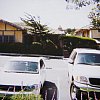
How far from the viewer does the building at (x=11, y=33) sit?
25292 millimetres

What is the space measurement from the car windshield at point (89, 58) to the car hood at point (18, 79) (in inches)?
65.8

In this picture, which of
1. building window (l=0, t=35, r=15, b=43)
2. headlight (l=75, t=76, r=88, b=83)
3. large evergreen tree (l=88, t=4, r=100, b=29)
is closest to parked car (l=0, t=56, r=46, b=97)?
headlight (l=75, t=76, r=88, b=83)

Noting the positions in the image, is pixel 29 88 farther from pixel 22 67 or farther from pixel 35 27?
pixel 35 27

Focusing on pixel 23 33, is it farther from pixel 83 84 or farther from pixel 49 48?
pixel 83 84

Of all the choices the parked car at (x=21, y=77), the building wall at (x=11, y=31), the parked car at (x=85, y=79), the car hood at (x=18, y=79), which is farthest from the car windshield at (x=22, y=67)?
the building wall at (x=11, y=31)

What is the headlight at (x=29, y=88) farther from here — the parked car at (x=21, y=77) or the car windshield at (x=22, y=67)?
the car windshield at (x=22, y=67)

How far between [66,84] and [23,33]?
1596cm

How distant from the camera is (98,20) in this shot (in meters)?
19.4

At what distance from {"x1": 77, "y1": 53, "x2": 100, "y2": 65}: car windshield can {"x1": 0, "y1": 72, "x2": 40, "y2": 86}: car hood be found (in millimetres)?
1671

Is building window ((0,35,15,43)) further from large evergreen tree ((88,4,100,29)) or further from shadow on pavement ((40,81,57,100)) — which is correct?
shadow on pavement ((40,81,57,100))

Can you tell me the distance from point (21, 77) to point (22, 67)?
3.38 ft

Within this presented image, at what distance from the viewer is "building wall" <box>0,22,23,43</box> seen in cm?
2528

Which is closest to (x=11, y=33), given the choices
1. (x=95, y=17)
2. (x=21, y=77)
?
(x=95, y=17)

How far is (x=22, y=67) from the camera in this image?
845cm
